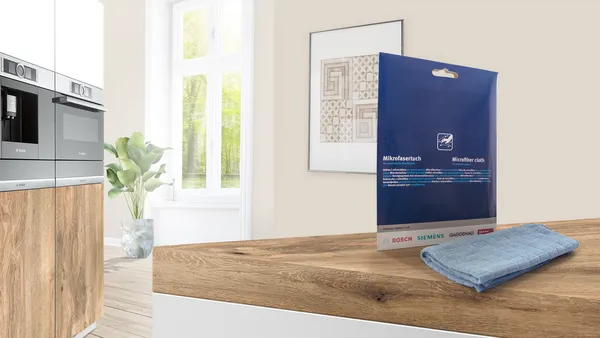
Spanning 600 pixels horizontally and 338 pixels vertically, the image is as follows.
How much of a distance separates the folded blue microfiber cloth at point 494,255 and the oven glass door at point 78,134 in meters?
2.14

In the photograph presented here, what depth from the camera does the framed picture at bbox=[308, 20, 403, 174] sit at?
3.65 metres

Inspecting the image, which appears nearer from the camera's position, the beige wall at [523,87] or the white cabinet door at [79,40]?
the white cabinet door at [79,40]

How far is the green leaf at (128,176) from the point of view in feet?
16.3

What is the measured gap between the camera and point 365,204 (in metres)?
3.69

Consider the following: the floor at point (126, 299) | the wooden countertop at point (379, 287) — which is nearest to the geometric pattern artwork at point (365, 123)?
the floor at point (126, 299)

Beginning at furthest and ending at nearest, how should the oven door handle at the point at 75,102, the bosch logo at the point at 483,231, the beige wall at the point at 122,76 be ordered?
1. the beige wall at the point at 122,76
2. the oven door handle at the point at 75,102
3. the bosch logo at the point at 483,231

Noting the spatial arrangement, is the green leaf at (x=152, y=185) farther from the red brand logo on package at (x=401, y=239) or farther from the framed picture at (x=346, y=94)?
the red brand logo on package at (x=401, y=239)

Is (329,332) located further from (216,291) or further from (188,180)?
(188,180)

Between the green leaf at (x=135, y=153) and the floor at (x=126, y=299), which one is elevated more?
the green leaf at (x=135, y=153)

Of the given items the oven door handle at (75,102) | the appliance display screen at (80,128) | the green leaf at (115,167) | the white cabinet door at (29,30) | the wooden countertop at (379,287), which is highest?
the white cabinet door at (29,30)

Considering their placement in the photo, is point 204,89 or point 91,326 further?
point 204,89

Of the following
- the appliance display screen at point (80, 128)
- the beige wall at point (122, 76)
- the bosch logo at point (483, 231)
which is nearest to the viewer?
the bosch logo at point (483, 231)

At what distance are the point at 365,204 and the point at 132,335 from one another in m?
1.80

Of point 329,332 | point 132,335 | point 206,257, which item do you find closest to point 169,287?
point 206,257
